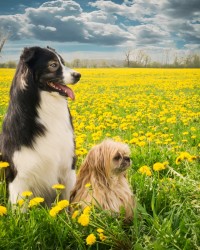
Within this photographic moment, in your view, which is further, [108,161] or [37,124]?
[37,124]

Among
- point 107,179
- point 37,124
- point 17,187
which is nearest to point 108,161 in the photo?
point 107,179

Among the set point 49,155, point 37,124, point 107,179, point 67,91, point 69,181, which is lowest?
point 69,181

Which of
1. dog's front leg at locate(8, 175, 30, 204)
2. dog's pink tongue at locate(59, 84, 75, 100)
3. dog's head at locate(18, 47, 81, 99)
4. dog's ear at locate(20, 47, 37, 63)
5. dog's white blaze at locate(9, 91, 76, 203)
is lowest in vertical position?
dog's front leg at locate(8, 175, 30, 204)

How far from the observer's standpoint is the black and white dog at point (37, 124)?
329cm

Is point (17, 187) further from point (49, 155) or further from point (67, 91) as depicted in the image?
point (67, 91)

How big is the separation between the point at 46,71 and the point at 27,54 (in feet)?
0.73

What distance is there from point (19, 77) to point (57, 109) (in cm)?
44

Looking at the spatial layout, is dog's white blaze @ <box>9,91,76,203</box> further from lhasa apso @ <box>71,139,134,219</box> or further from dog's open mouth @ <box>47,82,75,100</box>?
lhasa apso @ <box>71,139,134,219</box>

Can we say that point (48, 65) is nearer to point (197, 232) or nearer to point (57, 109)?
point (57, 109)

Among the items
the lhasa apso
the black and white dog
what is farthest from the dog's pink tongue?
the lhasa apso

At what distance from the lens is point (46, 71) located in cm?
338

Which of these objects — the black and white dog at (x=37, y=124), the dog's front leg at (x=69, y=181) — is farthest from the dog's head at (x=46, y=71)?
the dog's front leg at (x=69, y=181)

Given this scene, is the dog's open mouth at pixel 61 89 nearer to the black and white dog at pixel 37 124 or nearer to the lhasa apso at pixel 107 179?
the black and white dog at pixel 37 124

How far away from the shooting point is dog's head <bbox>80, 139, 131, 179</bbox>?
320cm
